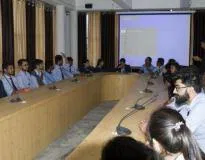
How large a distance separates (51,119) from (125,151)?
13.4 ft

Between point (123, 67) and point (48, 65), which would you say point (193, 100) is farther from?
point (123, 67)

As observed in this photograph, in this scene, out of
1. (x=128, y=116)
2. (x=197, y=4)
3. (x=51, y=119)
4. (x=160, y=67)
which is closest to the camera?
(x=128, y=116)

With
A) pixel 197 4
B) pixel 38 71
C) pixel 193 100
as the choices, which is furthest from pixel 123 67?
pixel 193 100

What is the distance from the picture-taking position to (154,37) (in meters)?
10.1

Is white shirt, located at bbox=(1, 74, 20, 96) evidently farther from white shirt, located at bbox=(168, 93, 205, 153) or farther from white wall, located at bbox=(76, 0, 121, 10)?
white wall, located at bbox=(76, 0, 121, 10)

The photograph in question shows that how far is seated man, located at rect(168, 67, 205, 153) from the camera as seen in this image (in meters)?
2.47

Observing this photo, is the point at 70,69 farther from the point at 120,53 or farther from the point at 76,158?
the point at 76,158

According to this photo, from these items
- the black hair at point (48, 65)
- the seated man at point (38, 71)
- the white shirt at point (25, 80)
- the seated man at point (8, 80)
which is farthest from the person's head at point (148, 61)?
the seated man at point (8, 80)

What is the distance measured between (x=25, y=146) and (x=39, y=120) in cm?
50

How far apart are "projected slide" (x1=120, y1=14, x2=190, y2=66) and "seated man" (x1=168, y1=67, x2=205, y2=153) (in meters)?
7.23

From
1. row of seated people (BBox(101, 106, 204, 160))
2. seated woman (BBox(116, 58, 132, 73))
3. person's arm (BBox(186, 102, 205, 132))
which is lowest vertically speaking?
seated woman (BBox(116, 58, 132, 73))

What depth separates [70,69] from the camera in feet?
28.1

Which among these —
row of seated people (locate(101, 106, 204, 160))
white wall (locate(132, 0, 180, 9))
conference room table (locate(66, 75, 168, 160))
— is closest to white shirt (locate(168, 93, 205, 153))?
conference room table (locate(66, 75, 168, 160))

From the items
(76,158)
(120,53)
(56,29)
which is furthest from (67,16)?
(76,158)
